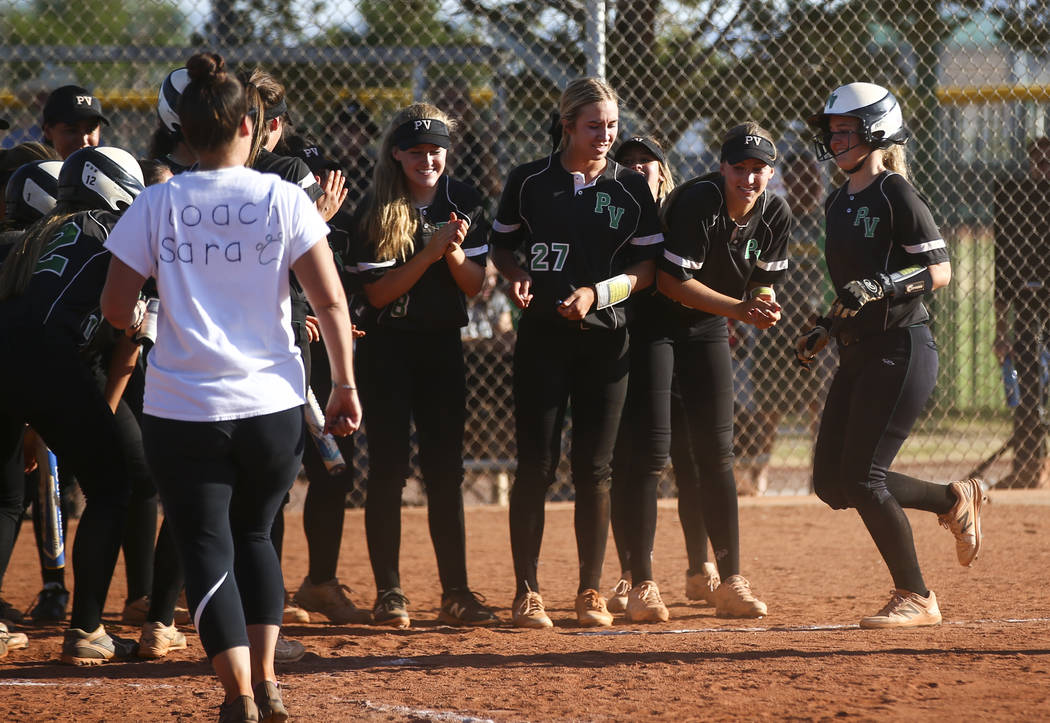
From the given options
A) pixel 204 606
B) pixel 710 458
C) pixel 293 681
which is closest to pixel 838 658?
pixel 710 458

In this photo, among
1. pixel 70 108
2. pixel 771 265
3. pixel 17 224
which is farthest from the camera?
pixel 70 108

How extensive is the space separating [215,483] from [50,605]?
2412 millimetres

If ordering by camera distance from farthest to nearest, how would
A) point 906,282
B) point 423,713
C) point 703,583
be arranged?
point 703,583, point 906,282, point 423,713

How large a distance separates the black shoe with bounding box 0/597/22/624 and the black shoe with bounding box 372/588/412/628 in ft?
4.98

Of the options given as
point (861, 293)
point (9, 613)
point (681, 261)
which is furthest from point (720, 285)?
point (9, 613)

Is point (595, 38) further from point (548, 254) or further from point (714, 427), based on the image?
point (714, 427)

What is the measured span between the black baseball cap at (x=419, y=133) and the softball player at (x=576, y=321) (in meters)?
0.35

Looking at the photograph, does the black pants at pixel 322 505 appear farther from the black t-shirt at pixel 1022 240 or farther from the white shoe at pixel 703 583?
the black t-shirt at pixel 1022 240

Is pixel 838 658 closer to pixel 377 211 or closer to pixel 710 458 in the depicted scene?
pixel 710 458

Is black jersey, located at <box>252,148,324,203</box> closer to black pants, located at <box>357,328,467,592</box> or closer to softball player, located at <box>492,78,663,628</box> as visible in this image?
black pants, located at <box>357,328,467,592</box>

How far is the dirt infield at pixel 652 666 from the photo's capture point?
3.24 m

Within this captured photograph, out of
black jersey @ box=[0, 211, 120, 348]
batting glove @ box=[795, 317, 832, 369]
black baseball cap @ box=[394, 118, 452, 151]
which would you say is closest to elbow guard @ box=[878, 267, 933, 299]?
batting glove @ box=[795, 317, 832, 369]

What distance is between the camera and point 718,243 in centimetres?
478

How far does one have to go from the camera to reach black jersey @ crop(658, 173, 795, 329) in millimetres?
4688
